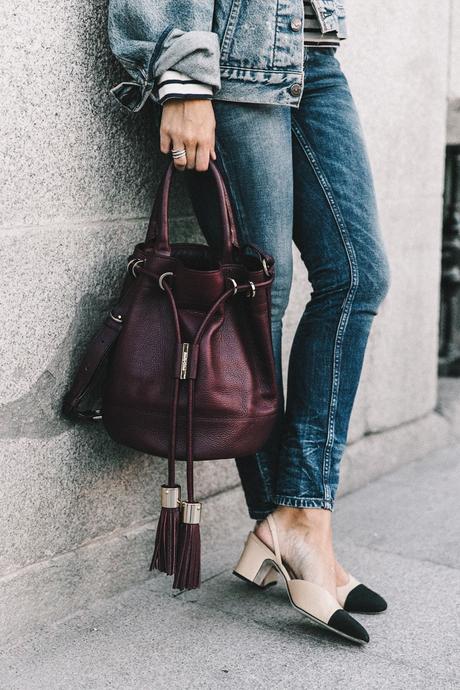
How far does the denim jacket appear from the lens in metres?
1.98

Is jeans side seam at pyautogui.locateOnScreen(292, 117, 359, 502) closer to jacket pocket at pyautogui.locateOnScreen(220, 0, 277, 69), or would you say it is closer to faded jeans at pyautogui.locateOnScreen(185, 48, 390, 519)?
faded jeans at pyautogui.locateOnScreen(185, 48, 390, 519)

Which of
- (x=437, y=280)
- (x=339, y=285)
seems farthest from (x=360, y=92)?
(x=339, y=285)

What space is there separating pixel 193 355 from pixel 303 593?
667 millimetres

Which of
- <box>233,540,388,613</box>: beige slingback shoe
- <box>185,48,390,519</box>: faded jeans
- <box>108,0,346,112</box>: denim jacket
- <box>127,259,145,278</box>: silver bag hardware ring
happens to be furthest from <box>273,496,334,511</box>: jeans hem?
<box>108,0,346,112</box>: denim jacket

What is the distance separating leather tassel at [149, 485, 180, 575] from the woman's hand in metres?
0.71

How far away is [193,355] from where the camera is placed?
2.04 metres

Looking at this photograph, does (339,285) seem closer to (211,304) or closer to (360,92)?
(211,304)

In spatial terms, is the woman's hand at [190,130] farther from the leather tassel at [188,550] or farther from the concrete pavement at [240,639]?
the concrete pavement at [240,639]

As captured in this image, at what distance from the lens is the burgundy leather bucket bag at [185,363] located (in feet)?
6.78

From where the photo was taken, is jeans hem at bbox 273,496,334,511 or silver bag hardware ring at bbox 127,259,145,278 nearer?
silver bag hardware ring at bbox 127,259,145,278

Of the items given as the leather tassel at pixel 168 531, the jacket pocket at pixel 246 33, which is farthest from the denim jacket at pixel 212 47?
the leather tassel at pixel 168 531

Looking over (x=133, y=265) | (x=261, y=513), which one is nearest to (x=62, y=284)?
(x=133, y=265)

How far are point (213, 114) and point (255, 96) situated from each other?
11 centimetres

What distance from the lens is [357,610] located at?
95.6 inches
